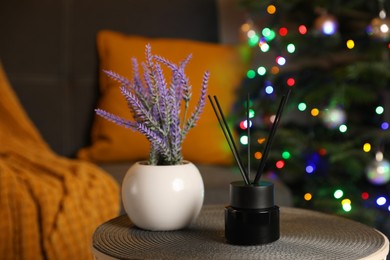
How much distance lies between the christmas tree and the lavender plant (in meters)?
0.92

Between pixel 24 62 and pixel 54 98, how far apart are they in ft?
0.53

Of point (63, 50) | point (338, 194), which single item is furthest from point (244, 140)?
point (63, 50)

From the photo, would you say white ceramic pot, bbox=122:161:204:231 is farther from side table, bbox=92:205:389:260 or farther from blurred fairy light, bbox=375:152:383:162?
blurred fairy light, bbox=375:152:383:162

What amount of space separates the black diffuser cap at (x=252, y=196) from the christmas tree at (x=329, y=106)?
917 millimetres

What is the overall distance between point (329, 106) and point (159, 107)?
1.03 meters

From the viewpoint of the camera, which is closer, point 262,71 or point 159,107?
point 159,107

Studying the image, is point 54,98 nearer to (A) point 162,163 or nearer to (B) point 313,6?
(B) point 313,6

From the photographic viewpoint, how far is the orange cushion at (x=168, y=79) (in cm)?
196

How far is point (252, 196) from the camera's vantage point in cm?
90

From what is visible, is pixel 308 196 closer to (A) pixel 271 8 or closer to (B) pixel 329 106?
(B) pixel 329 106

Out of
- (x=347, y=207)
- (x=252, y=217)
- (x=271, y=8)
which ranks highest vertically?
(x=271, y=8)

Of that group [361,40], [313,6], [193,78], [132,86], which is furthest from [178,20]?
[132,86]

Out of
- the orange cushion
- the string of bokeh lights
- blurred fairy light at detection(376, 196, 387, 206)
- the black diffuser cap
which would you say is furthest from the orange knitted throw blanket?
blurred fairy light at detection(376, 196, 387, 206)

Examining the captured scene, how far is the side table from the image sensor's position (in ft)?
2.75
